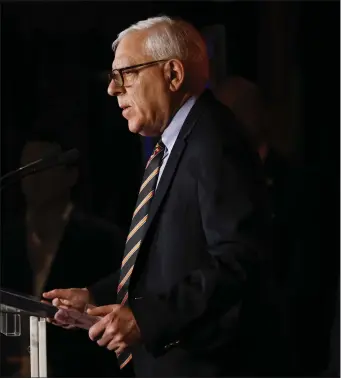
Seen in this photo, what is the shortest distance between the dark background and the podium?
0.23m

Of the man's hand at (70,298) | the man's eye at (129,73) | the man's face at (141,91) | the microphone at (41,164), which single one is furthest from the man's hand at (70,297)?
the man's eye at (129,73)

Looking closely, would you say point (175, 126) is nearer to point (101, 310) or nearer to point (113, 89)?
point (113, 89)

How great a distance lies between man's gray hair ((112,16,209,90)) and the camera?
1641 millimetres

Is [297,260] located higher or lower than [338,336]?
higher

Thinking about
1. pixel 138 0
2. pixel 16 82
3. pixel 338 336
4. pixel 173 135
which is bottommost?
pixel 338 336

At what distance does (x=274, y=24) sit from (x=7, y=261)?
0.80 m

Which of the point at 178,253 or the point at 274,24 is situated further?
the point at 274,24

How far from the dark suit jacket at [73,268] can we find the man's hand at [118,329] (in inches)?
6.2

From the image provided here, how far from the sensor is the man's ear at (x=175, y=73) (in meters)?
1.64

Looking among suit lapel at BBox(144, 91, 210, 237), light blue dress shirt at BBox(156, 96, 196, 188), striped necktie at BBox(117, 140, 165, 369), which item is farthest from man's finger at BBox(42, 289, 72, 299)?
light blue dress shirt at BBox(156, 96, 196, 188)

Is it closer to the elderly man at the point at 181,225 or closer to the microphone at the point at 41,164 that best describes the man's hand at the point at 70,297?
the elderly man at the point at 181,225

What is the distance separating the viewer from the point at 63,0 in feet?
5.85

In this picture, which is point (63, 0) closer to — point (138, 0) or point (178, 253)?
point (138, 0)

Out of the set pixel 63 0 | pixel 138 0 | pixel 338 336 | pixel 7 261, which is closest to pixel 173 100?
pixel 138 0
